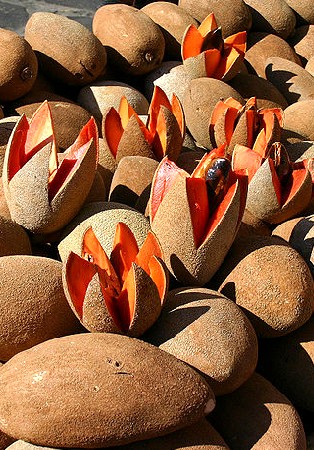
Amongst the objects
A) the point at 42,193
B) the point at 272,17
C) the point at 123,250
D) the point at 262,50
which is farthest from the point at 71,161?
the point at 272,17

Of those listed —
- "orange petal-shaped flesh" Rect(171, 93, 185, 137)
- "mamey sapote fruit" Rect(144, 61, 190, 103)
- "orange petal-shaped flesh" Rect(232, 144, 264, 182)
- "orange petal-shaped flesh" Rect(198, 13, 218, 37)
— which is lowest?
"mamey sapote fruit" Rect(144, 61, 190, 103)

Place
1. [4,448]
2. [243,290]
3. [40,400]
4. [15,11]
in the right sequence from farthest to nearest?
[15,11], [243,290], [4,448], [40,400]

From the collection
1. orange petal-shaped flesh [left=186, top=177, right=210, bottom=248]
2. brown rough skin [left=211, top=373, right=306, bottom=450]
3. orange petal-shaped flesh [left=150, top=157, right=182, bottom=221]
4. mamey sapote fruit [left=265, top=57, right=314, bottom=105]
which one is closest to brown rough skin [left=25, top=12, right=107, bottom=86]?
mamey sapote fruit [left=265, top=57, right=314, bottom=105]

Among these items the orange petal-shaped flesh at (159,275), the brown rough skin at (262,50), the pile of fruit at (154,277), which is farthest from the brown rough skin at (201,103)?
the orange petal-shaped flesh at (159,275)

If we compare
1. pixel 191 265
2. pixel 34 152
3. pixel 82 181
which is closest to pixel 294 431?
pixel 191 265

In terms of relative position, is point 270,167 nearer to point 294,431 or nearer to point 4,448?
point 294,431

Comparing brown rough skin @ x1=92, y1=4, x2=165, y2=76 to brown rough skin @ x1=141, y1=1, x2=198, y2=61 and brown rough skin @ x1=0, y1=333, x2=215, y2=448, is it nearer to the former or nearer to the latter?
brown rough skin @ x1=141, y1=1, x2=198, y2=61

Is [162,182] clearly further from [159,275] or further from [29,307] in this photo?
[29,307]
